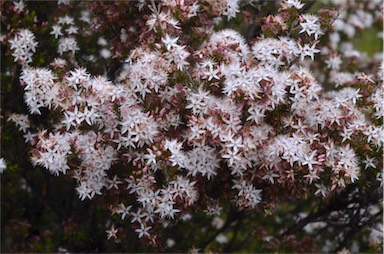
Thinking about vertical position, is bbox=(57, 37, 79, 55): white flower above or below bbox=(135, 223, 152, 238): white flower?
above

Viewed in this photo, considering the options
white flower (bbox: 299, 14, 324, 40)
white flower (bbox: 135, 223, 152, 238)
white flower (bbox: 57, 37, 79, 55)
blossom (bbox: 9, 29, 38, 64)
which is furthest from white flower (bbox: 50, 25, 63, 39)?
white flower (bbox: 299, 14, 324, 40)

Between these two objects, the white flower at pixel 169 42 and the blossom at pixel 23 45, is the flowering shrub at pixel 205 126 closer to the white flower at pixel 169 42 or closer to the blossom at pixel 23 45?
the white flower at pixel 169 42

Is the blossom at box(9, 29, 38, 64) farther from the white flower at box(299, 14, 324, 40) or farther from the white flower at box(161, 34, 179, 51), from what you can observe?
the white flower at box(299, 14, 324, 40)

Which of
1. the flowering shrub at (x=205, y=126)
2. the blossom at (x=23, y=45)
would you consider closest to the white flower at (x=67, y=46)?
the blossom at (x=23, y=45)

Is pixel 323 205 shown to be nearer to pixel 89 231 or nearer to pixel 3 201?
pixel 89 231

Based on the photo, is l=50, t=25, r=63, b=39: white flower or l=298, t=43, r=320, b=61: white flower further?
l=50, t=25, r=63, b=39: white flower

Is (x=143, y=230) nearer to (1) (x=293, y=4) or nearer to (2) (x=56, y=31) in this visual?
(1) (x=293, y=4)

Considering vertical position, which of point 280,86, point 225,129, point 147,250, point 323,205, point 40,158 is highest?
point 280,86

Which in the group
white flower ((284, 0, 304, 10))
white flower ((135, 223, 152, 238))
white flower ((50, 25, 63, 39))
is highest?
white flower ((284, 0, 304, 10))

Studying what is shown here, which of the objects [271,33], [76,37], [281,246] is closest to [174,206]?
[271,33]

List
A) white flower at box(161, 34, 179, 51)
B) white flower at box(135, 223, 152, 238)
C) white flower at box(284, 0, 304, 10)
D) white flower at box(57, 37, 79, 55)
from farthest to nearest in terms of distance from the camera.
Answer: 1. white flower at box(57, 37, 79, 55)
2. white flower at box(284, 0, 304, 10)
3. white flower at box(135, 223, 152, 238)
4. white flower at box(161, 34, 179, 51)

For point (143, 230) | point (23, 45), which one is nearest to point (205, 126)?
point (143, 230)
